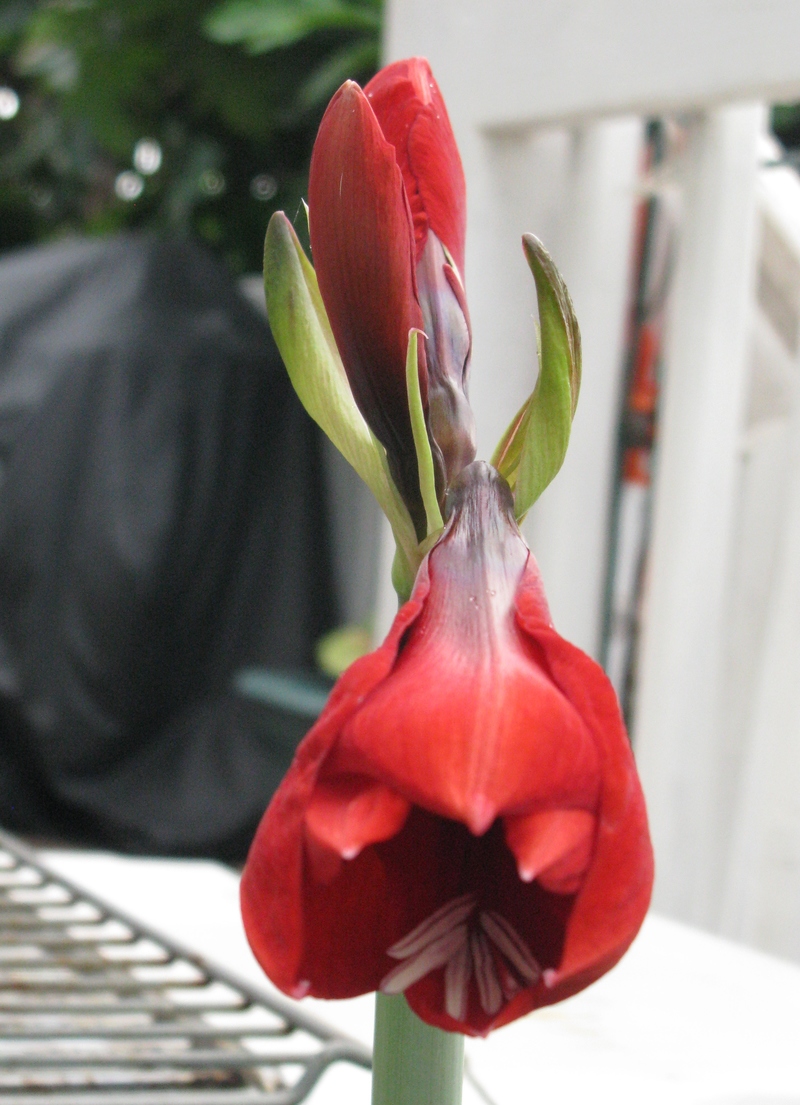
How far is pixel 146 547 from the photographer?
1.59m

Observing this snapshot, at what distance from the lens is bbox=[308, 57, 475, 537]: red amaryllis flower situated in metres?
0.20

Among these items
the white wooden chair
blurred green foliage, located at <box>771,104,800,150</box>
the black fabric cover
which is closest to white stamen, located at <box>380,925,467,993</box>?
the white wooden chair

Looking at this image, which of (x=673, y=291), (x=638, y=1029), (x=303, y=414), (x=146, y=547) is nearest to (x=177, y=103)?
(x=303, y=414)

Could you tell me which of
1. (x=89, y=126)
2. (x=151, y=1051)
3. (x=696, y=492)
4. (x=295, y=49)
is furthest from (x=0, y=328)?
(x=151, y=1051)

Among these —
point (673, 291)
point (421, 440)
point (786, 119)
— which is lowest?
point (421, 440)

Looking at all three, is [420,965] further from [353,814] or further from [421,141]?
[421,141]

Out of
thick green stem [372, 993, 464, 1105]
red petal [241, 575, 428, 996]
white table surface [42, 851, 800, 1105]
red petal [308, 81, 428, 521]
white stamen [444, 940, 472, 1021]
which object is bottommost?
white table surface [42, 851, 800, 1105]

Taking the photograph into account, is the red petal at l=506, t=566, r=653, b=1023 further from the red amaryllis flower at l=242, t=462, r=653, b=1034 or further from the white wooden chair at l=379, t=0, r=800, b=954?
the white wooden chair at l=379, t=0, r=800, b=954

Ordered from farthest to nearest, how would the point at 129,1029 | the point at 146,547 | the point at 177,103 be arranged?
the point at 177,103, the point at 146,547, the point at 129,1029

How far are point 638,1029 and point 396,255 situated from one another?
34 centimetres

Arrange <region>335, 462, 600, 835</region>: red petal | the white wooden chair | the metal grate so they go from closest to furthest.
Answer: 1. <region>335, 462, 600, 835</region>: red petal
2. the metal grate
3. the white wooden chair

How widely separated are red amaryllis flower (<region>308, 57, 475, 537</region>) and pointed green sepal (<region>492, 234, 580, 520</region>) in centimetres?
2

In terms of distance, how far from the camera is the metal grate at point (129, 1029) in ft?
1.05

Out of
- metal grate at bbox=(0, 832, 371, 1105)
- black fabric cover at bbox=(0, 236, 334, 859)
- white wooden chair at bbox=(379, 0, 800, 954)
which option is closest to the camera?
metal grate at bbox=(0, 832, 371, 1105)
